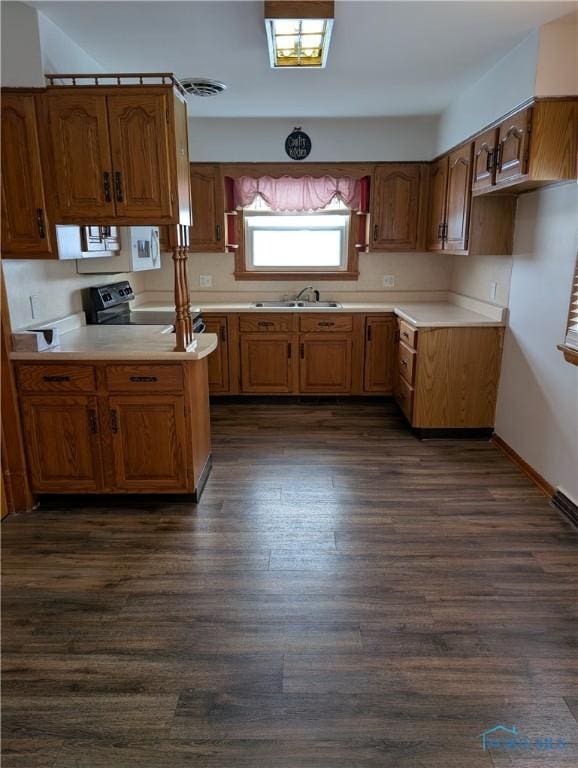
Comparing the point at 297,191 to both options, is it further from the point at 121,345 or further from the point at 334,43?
the point at 121,345

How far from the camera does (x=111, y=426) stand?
113 inches

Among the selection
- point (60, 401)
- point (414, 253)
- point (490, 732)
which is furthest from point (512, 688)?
point (414, 253)

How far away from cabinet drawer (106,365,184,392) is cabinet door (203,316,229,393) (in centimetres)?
196

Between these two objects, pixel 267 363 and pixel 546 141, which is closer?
pixel 546 141

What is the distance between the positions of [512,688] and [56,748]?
1472 millimetres

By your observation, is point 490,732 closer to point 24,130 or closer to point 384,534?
point 384,534

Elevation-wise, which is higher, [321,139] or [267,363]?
[321,139]

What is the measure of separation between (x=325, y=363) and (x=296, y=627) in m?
3.02

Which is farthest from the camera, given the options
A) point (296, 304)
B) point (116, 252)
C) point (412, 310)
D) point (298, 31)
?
point (296, 304)

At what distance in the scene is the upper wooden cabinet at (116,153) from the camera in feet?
8.49

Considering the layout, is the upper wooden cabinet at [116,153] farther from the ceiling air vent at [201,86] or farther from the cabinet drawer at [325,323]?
the cabinet drawer at [325,323]

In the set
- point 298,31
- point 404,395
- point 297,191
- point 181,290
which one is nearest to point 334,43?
point 298,31

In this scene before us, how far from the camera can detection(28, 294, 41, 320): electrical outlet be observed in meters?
2.97

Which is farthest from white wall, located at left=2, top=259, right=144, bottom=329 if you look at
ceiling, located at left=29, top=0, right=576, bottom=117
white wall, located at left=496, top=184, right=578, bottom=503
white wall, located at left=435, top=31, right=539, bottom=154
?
white wall, located at left=496, top=184, right=578, bottom=503
